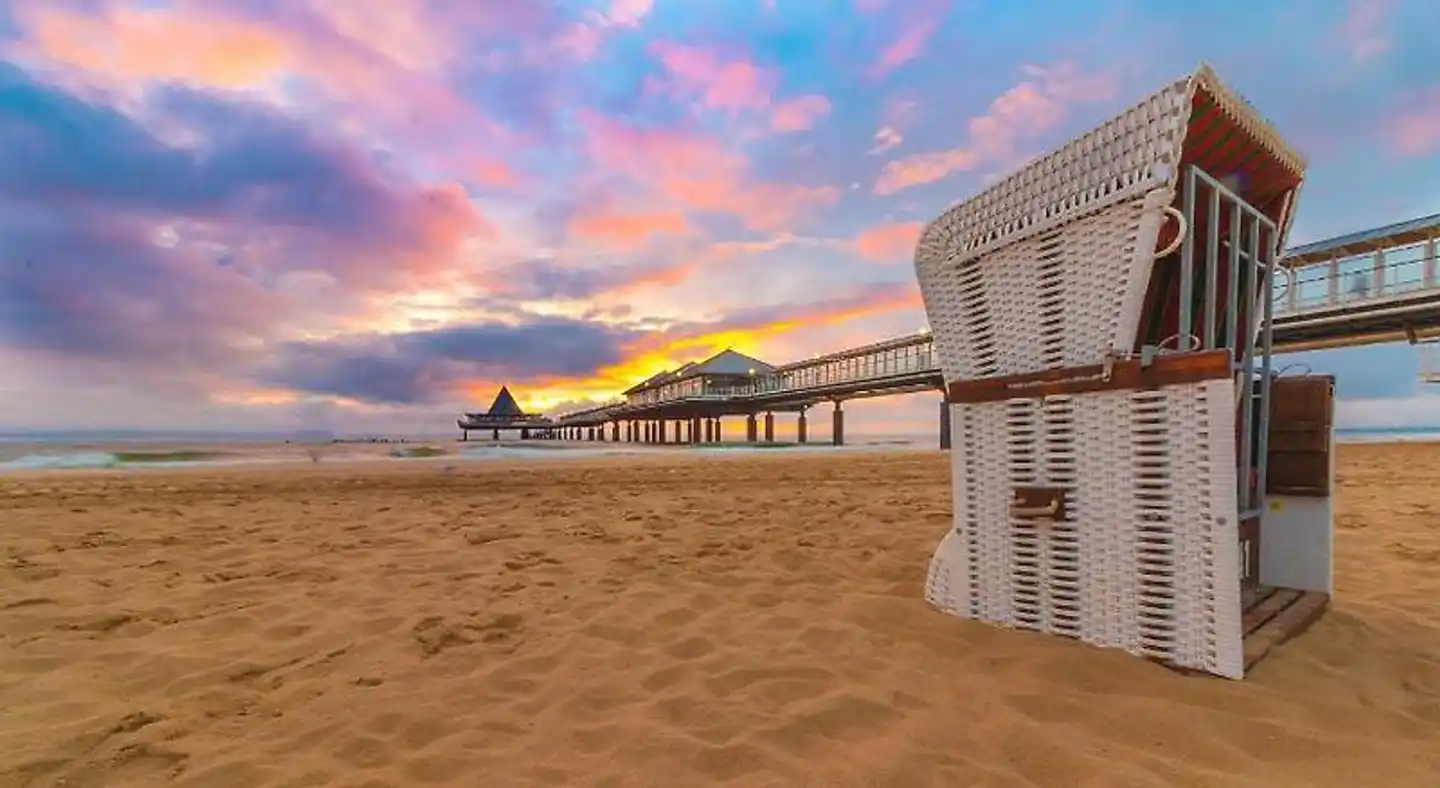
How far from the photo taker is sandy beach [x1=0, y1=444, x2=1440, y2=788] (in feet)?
5.55

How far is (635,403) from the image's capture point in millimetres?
64312

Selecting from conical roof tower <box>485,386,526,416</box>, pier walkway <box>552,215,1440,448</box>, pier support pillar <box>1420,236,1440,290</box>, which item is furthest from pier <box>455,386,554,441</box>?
pier support pillar <box>1420,236,1440,290</box>

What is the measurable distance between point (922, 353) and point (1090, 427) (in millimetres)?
31837

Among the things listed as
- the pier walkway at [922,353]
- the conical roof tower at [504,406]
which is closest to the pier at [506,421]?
the conical roof tower at [504,406]

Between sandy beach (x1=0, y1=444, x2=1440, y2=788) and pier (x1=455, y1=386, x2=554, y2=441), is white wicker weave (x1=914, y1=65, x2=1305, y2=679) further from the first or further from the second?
pier (x1=455, y1=386, x2=554, y2=441)

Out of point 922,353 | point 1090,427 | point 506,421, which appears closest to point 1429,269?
point 922,353

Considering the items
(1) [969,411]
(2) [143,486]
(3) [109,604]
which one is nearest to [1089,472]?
(1) [969,411]

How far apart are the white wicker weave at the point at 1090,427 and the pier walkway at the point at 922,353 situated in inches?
64.5

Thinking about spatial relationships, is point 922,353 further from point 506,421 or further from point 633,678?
point 506,421

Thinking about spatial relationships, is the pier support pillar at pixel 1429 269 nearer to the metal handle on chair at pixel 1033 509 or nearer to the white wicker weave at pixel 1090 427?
the white wicker weave at pixel 1090 427

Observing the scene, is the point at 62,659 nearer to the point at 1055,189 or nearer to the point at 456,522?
the point at 456,522

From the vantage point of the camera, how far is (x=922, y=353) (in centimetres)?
3269

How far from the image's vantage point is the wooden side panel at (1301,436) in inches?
115

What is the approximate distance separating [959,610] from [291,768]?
99.2 inches
